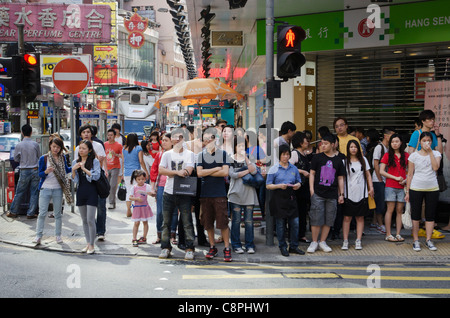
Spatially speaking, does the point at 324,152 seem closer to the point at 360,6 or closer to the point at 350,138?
the point at 350,138

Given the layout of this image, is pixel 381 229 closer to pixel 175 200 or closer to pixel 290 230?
pixel 290 230

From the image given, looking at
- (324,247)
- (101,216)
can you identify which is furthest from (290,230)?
(101,216)

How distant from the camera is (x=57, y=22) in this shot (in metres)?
21.8

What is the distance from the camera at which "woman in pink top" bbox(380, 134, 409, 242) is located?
857 centimetres

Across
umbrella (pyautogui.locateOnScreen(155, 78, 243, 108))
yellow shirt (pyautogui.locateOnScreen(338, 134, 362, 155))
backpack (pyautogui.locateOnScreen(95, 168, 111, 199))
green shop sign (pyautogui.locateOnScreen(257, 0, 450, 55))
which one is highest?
green shop sign (pyautogui.locateOnScreen(257, 0, 450, 55))

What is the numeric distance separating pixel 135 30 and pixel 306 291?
28.2 meters

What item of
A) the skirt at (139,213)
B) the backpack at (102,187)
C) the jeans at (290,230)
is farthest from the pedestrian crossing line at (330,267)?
the backpack at (102,187)

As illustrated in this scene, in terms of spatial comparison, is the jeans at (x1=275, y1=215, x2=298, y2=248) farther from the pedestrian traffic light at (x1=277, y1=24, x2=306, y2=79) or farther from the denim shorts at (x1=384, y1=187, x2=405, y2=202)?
the pedestrian traffic light at (x1=277, y1=24, x2=306, y2=79)

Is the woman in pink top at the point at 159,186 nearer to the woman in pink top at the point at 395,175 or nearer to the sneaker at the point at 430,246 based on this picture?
the woman in pink top at the point at 395,175

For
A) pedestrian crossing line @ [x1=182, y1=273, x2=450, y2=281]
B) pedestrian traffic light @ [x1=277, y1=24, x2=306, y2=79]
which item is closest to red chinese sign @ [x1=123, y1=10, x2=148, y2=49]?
pedestrian traffic light @ [x1=277, y1=24, x2=306, y2=79]

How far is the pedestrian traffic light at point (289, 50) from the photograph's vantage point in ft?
26.1

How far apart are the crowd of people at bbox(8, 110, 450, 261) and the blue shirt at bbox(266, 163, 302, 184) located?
0.05 feet
